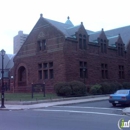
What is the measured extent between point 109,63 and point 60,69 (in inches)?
429

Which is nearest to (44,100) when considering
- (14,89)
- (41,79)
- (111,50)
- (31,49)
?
(41,79)

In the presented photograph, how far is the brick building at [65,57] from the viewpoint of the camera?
1323 inches

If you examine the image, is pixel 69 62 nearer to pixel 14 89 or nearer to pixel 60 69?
pixel 60 69

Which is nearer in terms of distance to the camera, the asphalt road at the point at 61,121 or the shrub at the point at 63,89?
the asphalt road at the point at 61,121

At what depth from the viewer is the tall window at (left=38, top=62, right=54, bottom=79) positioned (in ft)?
115

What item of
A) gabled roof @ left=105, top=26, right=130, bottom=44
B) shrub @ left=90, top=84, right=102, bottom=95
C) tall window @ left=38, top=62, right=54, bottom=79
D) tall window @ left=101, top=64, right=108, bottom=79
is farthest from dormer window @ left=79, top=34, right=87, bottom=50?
gabled roof @ left=105, top=26, right=130, bottom=44

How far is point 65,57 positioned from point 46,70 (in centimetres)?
463

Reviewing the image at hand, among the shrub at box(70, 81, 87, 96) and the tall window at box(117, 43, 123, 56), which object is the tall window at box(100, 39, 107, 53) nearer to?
the tall window at box(117, 43, 123, 56)

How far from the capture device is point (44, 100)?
961 inches

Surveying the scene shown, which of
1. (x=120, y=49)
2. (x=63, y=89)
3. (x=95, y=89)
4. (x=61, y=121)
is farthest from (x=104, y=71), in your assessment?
(x=61, y=121)

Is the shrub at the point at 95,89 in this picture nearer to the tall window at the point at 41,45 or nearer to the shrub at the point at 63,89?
the shrub at the point at 63,89

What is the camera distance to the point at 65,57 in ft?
108

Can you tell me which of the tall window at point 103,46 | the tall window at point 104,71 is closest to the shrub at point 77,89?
the tall window at point 104,71

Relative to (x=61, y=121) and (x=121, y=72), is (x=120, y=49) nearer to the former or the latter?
(x=121, y=72)
